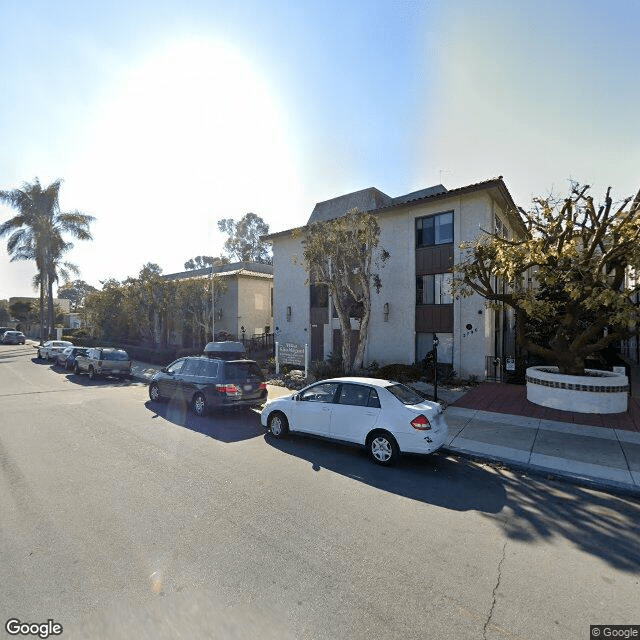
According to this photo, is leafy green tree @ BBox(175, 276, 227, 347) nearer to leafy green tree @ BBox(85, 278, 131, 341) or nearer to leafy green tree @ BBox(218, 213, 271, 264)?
leafy green tree @ BBox(85, 278, 131, 341)

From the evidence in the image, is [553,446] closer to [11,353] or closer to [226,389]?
[226,389]

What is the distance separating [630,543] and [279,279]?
20064mm

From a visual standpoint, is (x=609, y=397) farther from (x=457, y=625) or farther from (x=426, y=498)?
(x=457, y=625)

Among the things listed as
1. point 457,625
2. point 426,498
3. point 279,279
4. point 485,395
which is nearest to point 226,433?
point 426,498

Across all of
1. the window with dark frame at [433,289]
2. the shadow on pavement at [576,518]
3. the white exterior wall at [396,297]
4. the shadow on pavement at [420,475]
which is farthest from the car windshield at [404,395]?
the white exterior wall at [396,297]

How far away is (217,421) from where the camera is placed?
10000mm

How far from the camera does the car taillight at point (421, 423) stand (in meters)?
6.65

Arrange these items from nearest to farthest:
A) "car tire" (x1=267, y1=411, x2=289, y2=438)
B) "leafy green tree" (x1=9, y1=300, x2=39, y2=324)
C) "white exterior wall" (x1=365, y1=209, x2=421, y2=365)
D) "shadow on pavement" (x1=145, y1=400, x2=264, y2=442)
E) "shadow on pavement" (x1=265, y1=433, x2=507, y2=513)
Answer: "shadow on pavement" (x1=265, y1=433, x2=507, y2=513) → "car tire" (x1=267, y1=411, x2=289, y2=438) → "shadow on pavement" (x1=145, y1=400, x2=264, y2=442) → "white exterior wall" (x1=365, y1=209, x2=421, y2=365) → "leafy green tree" (x1=9, y1=300, x2=39, y2=324)

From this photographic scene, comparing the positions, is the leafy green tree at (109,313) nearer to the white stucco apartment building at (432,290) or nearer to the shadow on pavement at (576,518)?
the white stucco apartment building at (432,290)

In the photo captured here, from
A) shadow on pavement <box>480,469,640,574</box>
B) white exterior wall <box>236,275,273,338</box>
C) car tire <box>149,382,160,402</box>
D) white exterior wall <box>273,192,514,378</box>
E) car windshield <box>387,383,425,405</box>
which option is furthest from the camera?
white exterior wall <box>236,275,273,338</box>

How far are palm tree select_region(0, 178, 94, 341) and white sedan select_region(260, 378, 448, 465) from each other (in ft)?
119

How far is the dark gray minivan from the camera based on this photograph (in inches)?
398

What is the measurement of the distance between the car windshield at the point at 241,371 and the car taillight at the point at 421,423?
17.6 feet

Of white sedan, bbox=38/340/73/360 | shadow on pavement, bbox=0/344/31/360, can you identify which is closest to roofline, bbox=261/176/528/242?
white sedan, bbox=38/340/73/360
